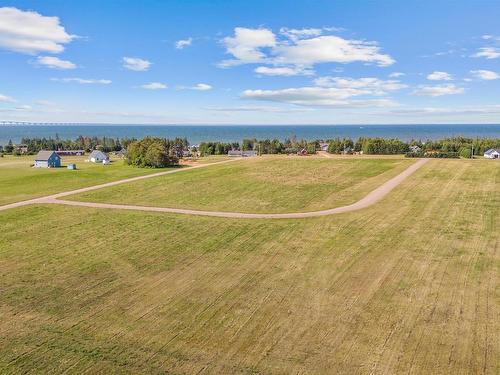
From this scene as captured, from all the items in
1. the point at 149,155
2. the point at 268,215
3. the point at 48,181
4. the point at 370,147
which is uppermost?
the point at 370,147

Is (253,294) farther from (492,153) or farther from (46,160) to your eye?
(492,153)

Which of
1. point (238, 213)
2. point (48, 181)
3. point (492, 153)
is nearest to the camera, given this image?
point (238, 213)

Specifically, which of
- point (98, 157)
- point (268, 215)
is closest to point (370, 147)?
point (268, 215)

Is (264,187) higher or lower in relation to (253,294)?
higher

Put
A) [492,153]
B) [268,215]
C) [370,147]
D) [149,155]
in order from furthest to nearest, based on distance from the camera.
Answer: [370,147] < [492,153] < [149,155] < [268,215]

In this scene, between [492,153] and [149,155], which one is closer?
[149,155]

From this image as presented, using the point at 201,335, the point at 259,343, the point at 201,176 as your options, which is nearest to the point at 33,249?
the point at 201,335

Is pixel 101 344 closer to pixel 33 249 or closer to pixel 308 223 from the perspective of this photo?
pixel 33 249
